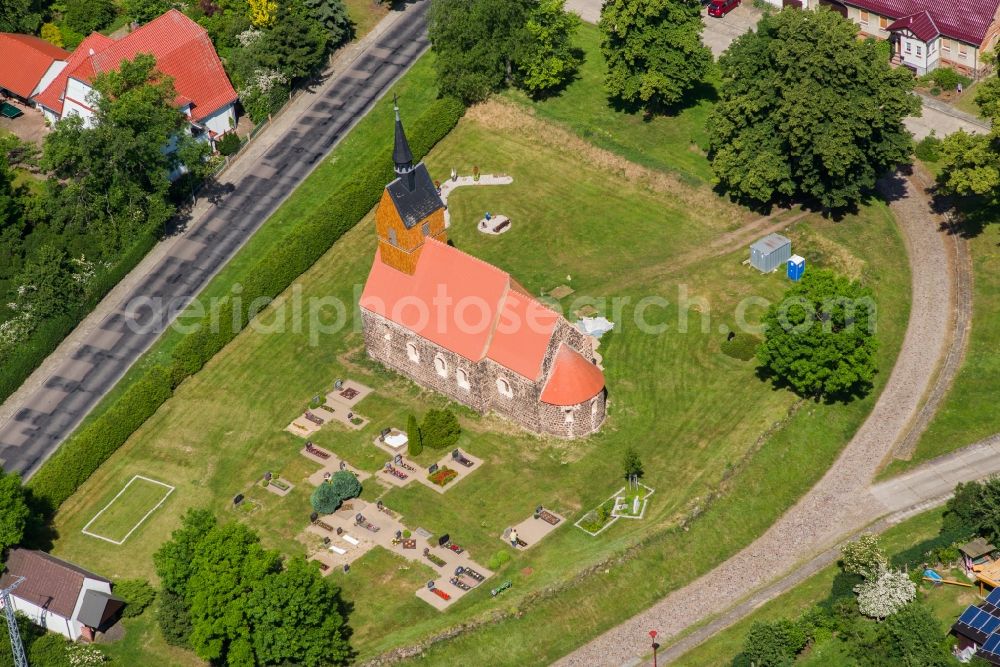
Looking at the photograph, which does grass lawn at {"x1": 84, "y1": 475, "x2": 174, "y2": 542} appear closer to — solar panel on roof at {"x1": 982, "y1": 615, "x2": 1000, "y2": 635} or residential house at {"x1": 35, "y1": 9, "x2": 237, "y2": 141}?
residential house at {"x1": 35, "y1": 9, "x2": 237, "y2": 141}

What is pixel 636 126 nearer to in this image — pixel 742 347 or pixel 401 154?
pixel 742 347

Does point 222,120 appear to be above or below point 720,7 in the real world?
below

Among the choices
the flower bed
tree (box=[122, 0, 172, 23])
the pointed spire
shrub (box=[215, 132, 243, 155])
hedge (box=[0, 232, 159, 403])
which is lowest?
hedge (box=[0, 232, 159, 403])

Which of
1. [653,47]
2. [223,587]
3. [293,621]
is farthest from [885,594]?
[653,47]

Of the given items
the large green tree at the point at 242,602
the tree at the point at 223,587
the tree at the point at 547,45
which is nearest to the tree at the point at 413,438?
the large green tree at the point at 242,602

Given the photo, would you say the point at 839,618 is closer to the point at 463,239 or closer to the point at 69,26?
the point at 463,239

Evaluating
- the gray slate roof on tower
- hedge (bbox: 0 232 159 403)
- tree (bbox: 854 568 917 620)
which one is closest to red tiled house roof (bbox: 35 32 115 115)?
hedge (bbox: 0 232 159 403)
